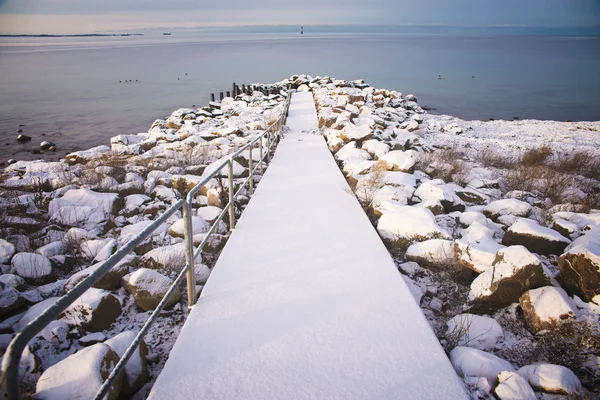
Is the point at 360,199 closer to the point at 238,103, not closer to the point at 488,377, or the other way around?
the point at 488,377

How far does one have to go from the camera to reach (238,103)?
64.8ft

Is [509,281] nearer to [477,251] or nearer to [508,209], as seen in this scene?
[477,251]

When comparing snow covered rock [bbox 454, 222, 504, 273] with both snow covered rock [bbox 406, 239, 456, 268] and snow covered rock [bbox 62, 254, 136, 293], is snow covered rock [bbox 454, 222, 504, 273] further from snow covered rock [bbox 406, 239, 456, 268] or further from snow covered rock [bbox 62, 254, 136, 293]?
snow covered rock [bbox 62, 254, 136, 293]

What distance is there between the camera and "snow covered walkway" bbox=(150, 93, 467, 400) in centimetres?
228

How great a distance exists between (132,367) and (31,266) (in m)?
2.66

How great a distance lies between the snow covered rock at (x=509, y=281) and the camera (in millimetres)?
3326

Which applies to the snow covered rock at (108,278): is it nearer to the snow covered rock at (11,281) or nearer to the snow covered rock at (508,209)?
the snow covered rock at (11,281)

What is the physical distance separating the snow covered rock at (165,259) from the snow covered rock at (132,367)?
123 centimetres

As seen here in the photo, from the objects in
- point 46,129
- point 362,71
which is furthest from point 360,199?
point 362,71

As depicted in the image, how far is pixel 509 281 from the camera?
335 centimetres

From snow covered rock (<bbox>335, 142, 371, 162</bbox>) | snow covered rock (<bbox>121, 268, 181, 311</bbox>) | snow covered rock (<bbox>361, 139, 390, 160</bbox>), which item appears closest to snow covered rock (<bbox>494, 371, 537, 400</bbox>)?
snow covered rock (<bbox>121, 268, 181, 311</bbox>)

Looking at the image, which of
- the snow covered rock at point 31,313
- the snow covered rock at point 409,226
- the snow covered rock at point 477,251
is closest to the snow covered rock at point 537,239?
the snow covered rock at point 477,251

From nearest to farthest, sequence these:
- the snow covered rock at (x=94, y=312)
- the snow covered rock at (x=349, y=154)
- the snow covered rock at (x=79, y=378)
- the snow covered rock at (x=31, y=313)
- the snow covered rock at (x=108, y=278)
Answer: the snow covered rock at (x=79, y=378), the snow covered rock at (x=94, y=312), the snow covered rock at (x=31, y=313), the snow covered rock at (x=108, y=278), the snow covered rock at (x=349, y=154)

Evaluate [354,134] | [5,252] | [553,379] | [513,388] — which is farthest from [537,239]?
[5,252]
